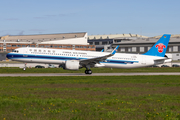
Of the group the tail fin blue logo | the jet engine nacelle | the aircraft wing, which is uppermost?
the tail fin blue logo

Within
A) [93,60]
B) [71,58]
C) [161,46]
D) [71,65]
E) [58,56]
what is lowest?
[71,65]

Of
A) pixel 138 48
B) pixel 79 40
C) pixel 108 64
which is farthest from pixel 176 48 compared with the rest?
pixel 108 64

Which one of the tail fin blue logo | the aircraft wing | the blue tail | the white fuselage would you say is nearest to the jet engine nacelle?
the aircraft wing

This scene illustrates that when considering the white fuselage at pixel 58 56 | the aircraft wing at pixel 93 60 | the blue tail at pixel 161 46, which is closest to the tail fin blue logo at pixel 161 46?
the blue tail at pixel 161 46

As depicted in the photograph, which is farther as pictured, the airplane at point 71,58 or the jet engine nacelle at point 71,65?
the airplane at point 71,58

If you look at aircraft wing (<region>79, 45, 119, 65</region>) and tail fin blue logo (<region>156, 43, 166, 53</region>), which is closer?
aircraft wing (<region>79, 45, 119, 65</region>)

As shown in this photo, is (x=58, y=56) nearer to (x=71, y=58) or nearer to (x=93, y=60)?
(x=71, y=58)

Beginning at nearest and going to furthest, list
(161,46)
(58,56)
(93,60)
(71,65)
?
(71,65) → (93,60) → (58,56) → (161,46)

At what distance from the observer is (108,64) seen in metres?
44.6

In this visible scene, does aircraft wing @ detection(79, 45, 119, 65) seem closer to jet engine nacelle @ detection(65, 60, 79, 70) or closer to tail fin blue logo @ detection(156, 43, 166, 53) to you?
jet engine nacelle @ detection(65, 60, 79, 70)

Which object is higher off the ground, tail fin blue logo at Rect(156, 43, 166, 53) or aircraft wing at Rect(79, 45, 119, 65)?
tail fin blue logo at Rect(156, 43, 166, 53)

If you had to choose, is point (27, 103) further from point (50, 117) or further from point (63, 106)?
point (50, 117)

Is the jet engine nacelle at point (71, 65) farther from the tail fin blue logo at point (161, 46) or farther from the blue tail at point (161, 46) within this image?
the tail fin blue logo at point (161, 46)

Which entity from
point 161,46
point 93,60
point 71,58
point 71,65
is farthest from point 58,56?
point 161,46
